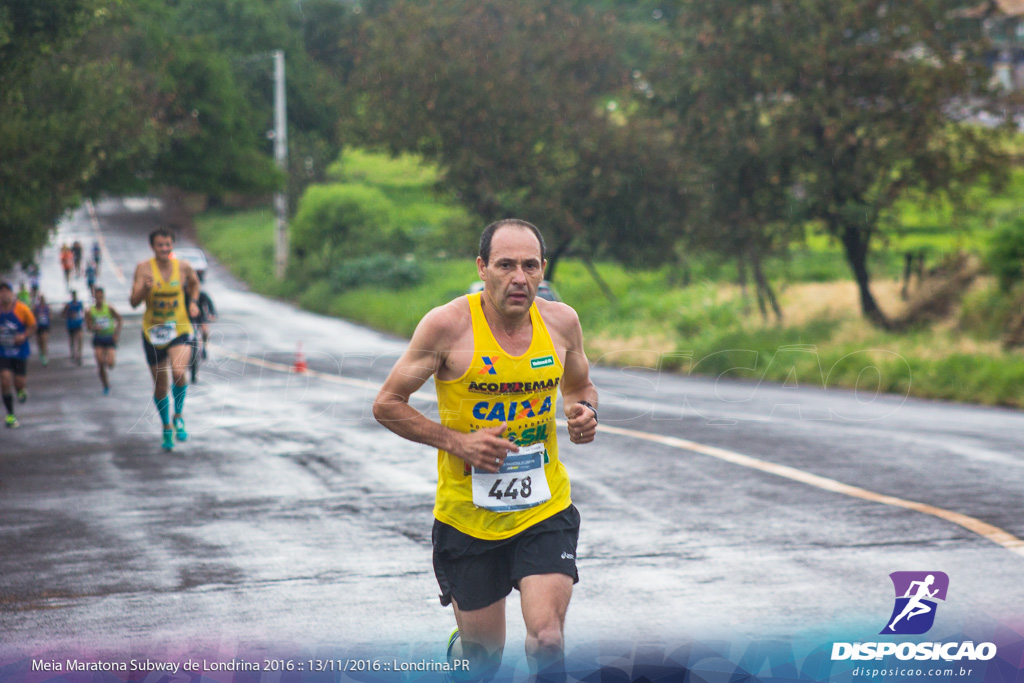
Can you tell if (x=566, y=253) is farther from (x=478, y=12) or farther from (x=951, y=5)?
(x=951, y=5)

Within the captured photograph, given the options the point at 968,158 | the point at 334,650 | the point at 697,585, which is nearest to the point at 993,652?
the point at 697,585

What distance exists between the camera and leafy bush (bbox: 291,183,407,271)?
157ft

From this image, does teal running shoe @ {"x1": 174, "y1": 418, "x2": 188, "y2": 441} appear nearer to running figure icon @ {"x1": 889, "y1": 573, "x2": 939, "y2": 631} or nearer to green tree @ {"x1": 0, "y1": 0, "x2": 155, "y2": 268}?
green tree @ {"x1": 0, "y1": 0, "x2": 155, "y2": 268}

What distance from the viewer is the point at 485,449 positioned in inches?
179

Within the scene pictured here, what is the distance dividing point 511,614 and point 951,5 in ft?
69.3

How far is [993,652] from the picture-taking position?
5.72 m

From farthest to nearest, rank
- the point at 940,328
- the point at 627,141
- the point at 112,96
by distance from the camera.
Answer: the point at 627,141, the point at 112,96, the point at 940,328

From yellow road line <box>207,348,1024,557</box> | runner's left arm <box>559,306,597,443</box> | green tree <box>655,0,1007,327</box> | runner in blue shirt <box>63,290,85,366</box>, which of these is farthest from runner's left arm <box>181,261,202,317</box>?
green tree <box>655,0,1007,327</box>

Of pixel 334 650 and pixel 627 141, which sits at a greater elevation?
pixel 627 141

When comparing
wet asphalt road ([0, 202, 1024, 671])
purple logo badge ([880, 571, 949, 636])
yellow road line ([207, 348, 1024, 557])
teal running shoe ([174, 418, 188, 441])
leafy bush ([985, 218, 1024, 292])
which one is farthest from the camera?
leafy bush ([985, 218, 1024, 292])

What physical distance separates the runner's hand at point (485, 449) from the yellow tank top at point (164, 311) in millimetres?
8813

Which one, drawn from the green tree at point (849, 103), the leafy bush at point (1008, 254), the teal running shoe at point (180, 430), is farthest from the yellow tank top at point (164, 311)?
the leafy bush at point (1008, 254)

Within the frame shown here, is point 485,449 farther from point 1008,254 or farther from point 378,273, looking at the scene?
point 378,273

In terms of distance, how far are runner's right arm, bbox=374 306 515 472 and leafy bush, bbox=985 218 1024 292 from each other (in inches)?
774
